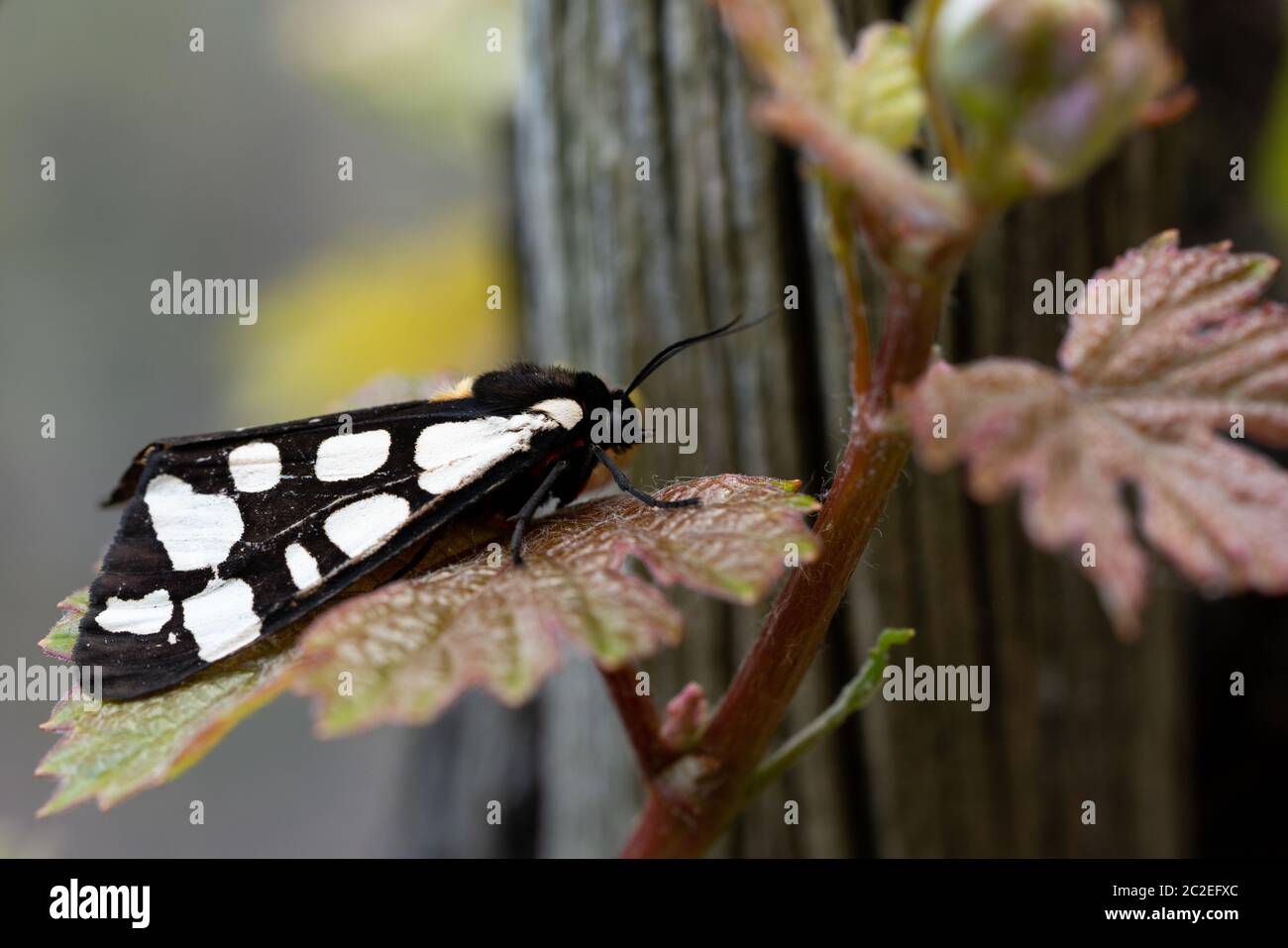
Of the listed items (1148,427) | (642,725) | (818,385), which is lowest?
(642,725)

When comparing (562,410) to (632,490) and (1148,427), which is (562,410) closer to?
(632,490)

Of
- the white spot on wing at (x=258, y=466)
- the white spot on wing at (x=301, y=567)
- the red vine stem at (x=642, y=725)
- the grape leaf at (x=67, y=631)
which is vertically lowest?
the red vine stem at (x=642, y=725)

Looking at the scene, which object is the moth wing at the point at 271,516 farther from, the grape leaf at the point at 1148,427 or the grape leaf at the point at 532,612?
the grape leaf at the point at 1148,427

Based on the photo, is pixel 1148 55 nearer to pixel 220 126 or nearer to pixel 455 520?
pixel 455 520

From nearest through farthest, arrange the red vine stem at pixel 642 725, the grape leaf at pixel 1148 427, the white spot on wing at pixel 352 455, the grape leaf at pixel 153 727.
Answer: the grape leaf at pixel 1148 427, the grape leaf at pixel 153 727, the red vine stem at pixel 642 725, the white spot on wing at pixel 352 455

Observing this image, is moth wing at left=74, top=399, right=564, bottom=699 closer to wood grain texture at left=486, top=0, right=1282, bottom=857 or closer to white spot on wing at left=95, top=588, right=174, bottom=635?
white spot on wing at left=95, top=588, right=174, bottom=635

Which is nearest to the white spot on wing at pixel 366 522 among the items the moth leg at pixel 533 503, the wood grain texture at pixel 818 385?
the moth leg at pixel 533 503

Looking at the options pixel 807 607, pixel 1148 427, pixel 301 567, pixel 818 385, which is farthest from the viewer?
pixel 818 385

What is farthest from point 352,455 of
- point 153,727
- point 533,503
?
point 153,727
